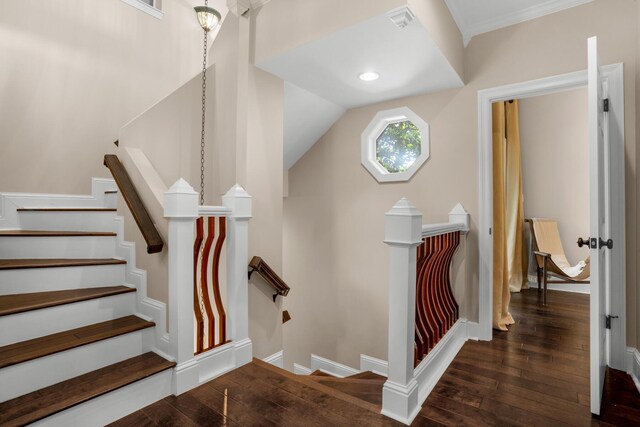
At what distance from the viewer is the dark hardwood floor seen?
62.7 inches

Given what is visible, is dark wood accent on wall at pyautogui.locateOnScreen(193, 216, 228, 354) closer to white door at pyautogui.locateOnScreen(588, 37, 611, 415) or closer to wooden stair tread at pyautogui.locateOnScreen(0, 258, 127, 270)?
wooden stair tread at pyautogui.locateOnScreen(0, 258, 127, 270)

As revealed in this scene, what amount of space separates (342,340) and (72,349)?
8.64 feet

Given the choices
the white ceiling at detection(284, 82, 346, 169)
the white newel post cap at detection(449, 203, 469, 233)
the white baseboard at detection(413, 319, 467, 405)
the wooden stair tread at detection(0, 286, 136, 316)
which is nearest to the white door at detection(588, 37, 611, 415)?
the white baseboard at detection(413, 319, 467, 405)

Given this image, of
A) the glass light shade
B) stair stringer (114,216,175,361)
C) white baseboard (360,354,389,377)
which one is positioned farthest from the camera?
white baseboard (360,354,389,377)

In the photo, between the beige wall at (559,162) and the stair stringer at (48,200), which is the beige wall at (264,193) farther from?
the beige wall at (559,162)

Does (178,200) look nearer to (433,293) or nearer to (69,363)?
(69,363)

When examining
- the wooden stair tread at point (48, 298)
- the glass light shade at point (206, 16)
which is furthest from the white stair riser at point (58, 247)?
the glass light shade at point (206, 16)

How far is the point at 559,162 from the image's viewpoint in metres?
4.42

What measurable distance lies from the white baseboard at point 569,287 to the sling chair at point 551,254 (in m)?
0.13

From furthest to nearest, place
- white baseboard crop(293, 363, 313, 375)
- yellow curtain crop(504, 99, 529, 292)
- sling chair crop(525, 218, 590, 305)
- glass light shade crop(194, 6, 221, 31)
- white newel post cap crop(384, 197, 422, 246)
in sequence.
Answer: yellow curtain crop(504, 99, 529, 292), white baseboard crop(293, 363, 313, 375), sling chair crop(525, 218, 590, 305), glass light shade crop(194, 6, 221, 31), white newel post cap crop(384, 197, 422, 246)

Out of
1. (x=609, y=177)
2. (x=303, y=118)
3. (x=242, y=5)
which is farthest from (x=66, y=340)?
(x=609, y=177)

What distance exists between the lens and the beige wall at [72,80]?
2719mm

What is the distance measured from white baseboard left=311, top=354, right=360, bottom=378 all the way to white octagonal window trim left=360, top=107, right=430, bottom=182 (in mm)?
2121

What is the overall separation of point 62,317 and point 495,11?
3630 mm
